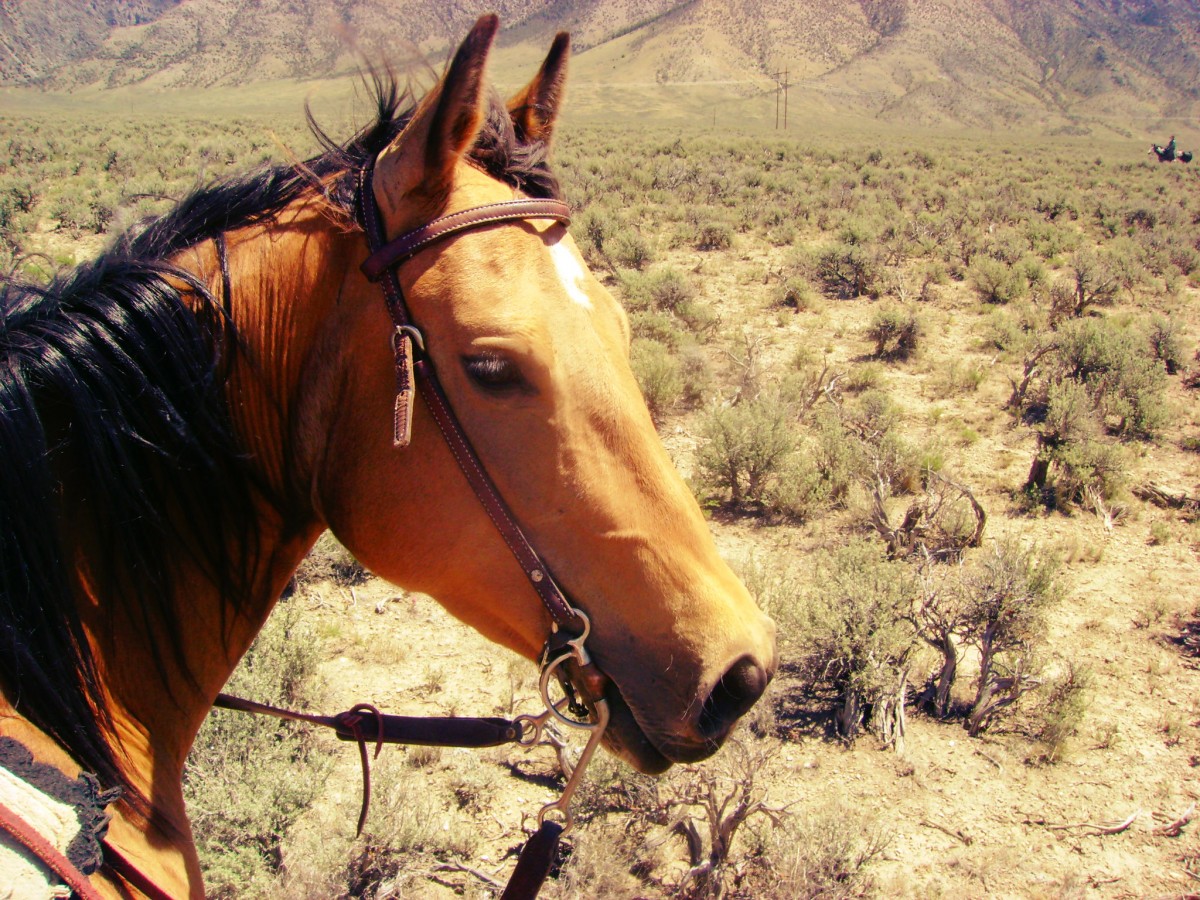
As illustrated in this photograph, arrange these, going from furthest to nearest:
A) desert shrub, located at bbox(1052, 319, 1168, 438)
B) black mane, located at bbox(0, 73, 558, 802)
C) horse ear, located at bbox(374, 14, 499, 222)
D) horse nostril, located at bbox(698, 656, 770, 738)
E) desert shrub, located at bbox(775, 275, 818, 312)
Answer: desert shrub, located at bbox(775, 275, 818, 312) < desert shrub, located at bbox(1052, 319, 1168, 438) < horse nostril, located at bbox(698, 656, 770, 738) < horse ear, located at bbox(374, 14, 499, 222) < black mane, located at bbox(0, 73, 558, 802)

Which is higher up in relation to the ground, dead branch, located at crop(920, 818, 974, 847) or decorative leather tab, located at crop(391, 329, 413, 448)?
decorative leather tab, located at crop(391, 329, 413, 448)

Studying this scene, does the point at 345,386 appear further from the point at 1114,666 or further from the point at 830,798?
the point at 1114,666

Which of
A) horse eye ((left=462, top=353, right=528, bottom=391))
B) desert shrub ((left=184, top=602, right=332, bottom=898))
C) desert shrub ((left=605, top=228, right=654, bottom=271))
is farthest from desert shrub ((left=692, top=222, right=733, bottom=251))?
horse eye ((left=462, top=353, right=528, bottom=391))

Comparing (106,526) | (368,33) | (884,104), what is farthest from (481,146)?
(884,104)

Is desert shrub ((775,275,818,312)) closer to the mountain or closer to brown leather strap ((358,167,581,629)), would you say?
brown leather strap ((358,167,581,629))

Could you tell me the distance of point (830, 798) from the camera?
3.75 metres

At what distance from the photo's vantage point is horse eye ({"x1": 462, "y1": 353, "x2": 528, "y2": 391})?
135cm

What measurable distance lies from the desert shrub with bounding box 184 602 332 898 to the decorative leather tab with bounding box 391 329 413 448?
2.61m

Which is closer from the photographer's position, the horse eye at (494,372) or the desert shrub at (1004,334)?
the horse eye at (494,372)

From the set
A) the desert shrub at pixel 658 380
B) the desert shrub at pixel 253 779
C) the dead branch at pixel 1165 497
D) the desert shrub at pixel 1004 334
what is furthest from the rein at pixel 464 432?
the desert shrub at pixel 1004 334

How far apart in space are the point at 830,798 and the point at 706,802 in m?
0.74

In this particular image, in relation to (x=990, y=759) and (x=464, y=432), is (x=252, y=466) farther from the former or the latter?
(x=990, y=759)

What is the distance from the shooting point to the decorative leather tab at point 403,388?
134cm

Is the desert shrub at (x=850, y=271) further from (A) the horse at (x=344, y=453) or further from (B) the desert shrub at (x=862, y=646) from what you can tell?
(A) the horse at (x=344, y=453)
